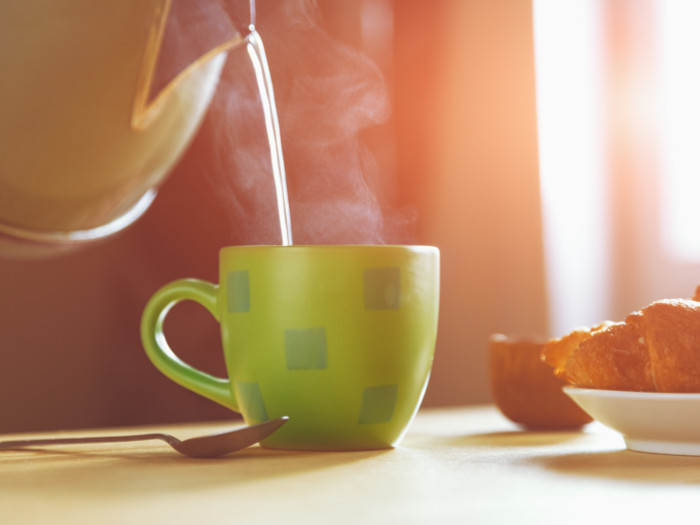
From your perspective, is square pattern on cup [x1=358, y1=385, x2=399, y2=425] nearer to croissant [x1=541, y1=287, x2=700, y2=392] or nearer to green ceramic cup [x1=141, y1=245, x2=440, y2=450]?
green ceramic cup [x1=141, y1=245, x2=440, y2=450]

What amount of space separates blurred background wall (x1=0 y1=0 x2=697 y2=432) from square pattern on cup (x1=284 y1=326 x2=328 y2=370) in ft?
0.97

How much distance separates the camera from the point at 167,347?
654 millimetres

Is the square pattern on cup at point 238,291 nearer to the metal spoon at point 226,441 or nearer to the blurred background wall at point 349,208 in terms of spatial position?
the metal spoon at point 226,441

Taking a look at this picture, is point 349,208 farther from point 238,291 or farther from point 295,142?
point 238,291

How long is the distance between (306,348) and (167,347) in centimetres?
13

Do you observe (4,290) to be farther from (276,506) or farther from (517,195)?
(517,195)

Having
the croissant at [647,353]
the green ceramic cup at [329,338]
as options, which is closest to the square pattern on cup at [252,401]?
the green ceramic cup at [329,338]

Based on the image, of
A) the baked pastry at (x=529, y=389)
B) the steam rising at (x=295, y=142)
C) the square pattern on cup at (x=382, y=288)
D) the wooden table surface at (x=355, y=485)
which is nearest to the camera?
the wooden table surface at (x=355, y=485)

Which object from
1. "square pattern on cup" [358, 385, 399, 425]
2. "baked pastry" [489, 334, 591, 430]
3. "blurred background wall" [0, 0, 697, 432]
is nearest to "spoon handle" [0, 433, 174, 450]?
"square pattern on cup" [358, 385, 399, 425]

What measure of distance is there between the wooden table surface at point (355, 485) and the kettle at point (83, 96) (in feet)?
0.72

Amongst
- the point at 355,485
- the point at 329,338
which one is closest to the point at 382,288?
the point at 329,338

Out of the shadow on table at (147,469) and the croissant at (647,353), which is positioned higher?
the croissant at (647,353)

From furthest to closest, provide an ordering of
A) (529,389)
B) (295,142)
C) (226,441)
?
(295,142), (529,389), (226,441)

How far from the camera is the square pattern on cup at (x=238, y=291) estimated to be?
608 millimetres
